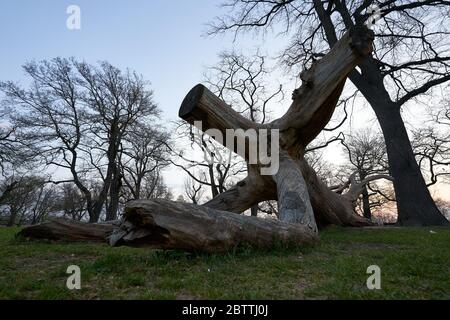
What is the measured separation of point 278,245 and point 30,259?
3.77 m

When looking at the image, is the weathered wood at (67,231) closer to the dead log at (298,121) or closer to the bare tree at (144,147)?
the dead log at (298,121)

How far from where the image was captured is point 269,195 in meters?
8.20

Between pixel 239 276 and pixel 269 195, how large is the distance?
519 cm

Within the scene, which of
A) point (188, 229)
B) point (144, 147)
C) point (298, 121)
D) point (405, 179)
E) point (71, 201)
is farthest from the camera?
point (71, 201)

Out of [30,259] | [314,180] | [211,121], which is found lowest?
[30,259]

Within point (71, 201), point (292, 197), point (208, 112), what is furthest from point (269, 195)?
point (71, 201)

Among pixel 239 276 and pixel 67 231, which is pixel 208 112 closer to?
pixel 239 276

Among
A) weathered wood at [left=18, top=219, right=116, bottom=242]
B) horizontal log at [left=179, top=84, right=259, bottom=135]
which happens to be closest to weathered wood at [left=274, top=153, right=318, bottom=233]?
horizontal log at [left=179, top=84, right=259, bottom=135]

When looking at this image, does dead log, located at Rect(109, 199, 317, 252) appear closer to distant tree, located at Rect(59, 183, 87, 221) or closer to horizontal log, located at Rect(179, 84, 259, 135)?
horizontal log, located at Rect(179, 84, 259, 135)

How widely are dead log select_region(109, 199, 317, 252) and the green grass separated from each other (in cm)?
18

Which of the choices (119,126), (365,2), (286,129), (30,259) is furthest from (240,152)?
(119,126)

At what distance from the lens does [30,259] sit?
4711mm

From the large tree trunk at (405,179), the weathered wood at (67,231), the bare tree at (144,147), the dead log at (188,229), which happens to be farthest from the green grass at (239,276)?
the bare tree at (144,147)

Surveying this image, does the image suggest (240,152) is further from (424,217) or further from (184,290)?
(424,217)
